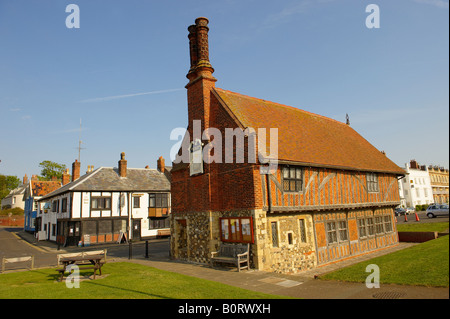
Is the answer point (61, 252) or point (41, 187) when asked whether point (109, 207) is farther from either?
point (41, 187)

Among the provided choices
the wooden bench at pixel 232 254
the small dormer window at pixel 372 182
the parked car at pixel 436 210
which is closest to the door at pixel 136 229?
the wooden bench at pixel 232 254

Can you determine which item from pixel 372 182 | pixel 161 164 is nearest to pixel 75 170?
pixel 161 164

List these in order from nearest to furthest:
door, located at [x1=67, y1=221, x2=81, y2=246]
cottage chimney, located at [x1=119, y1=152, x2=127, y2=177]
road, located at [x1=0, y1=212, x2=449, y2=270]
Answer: road, located at [x1=0, y1=212, x2=449, y2=270] < door, located at [x1=67, y1=221, x2=81, y2=246] < cottage chimney, located at [x1=119, y1=152, x2=127, y2=177]

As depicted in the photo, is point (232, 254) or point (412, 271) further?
point (232, 254)

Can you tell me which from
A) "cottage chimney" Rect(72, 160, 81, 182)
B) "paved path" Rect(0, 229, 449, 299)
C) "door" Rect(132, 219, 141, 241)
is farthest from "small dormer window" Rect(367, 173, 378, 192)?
"cottage chimney" Rect(72, 160, 81, 182)

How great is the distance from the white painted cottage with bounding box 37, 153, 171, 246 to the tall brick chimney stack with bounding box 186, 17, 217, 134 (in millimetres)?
17420

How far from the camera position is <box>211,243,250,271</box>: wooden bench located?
12750 millimetres

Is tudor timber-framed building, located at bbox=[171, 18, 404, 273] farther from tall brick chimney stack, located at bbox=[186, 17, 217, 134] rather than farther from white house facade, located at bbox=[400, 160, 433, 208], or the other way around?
white house facade, located at bbox=[400, 160, 433, 208]

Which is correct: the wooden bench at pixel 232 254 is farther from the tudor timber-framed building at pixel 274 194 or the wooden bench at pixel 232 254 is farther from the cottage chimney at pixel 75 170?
the cottage chimney at pixel 75 170

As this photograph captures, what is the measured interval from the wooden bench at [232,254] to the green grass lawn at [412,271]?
338 cm

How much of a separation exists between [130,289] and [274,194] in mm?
7275

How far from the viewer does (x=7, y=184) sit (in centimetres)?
8644
